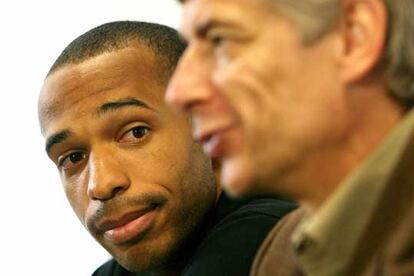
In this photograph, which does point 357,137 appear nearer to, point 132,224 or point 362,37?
point 362,37

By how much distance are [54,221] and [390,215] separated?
4.00ft

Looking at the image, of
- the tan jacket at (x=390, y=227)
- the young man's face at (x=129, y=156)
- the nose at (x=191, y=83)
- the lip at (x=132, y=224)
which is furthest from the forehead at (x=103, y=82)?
the tan jacket at (x=390, y=227)

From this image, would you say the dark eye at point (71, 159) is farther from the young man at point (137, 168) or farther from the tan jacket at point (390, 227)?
the tan jacket at point (390, 227)

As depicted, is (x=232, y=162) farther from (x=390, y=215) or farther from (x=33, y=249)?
(x=33, y=249)

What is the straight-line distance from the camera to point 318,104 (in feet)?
2.02

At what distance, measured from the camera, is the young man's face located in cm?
97

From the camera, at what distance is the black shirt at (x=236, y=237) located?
2.99 feet

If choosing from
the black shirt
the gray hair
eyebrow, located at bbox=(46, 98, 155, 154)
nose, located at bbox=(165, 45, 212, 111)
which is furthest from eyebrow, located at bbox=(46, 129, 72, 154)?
the gray hair

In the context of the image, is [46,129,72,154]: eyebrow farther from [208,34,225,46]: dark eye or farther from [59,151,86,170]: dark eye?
[208,34,225,46]: dark eye

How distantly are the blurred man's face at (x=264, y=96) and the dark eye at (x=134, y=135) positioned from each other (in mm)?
351

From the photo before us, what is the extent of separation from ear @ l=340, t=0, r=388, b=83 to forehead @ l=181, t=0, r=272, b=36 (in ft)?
0.25

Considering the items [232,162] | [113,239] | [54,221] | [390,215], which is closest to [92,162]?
[113,239]

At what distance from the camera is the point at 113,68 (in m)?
1.02

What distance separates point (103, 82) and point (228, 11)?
16.1 inches
